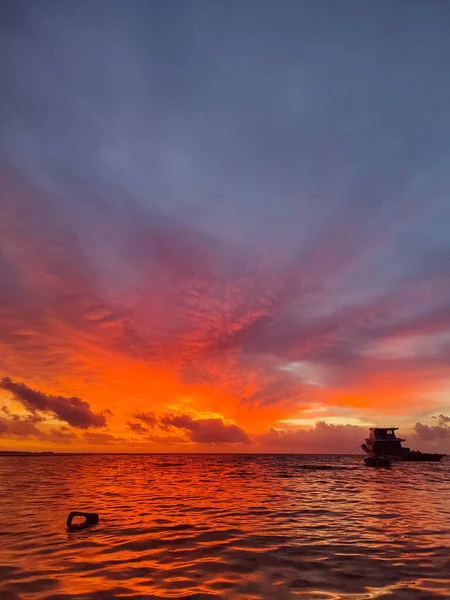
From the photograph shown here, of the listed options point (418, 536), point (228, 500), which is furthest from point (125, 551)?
point (228, 500)

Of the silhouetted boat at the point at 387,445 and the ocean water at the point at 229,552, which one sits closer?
the ocean water at the point at 229,552

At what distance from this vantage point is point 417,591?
32.4 feet

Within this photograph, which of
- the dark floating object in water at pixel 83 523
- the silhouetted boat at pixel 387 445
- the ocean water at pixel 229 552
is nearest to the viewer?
the ocean water at pixel 229 552

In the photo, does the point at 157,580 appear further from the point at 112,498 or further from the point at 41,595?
the point at 112,498

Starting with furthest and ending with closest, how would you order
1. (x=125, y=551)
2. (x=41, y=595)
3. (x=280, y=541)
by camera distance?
1. (x=280, y=541)
2. (x=125, y=551)
3. (x=41, y=595)

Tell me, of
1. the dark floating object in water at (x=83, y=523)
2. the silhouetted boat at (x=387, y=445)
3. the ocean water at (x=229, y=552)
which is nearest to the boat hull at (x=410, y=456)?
the silhouetted boat at (x=387, y=445)

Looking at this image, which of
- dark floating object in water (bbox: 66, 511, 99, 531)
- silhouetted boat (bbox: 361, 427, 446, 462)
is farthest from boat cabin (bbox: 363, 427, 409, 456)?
dark floating object in water (bbox: 66, 511, 99, 531)

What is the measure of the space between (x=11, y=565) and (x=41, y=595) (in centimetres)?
372

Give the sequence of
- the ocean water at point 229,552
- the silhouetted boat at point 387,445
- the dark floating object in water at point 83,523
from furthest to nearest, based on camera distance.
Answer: the silhouetted boat at point 387,445 < the dark floating object in water at point 83,523 < the ocean water at point 229,552

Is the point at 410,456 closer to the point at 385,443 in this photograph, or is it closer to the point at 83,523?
the point at 385,443

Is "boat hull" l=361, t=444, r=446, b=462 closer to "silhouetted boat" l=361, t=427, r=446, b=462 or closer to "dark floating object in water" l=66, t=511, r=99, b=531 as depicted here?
"silhouetted boat" l=361, t=427, r=446, b=462

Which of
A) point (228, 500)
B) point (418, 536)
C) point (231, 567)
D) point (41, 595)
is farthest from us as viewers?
point (228, 500)

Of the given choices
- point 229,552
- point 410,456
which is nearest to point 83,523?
point 229,552

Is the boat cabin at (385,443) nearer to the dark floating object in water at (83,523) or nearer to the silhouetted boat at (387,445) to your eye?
the silhouetted boat at (387,445)
